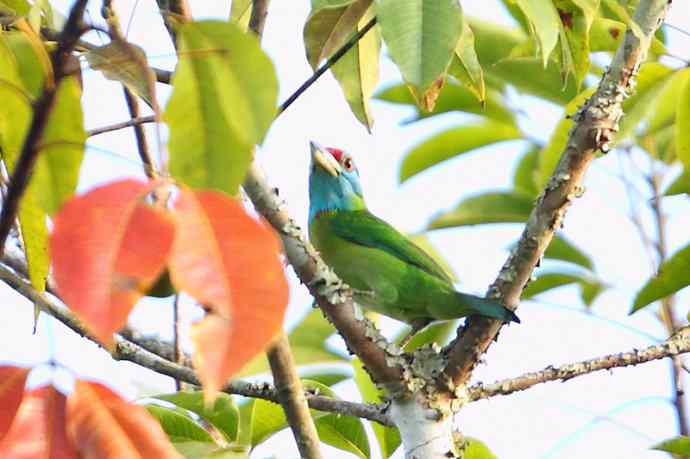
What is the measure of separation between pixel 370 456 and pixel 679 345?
2.25ft

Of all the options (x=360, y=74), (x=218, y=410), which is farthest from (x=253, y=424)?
Answer: (x=360, y=74)

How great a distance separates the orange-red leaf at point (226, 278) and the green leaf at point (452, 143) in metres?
2.85

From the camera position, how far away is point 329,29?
2117 millimetres

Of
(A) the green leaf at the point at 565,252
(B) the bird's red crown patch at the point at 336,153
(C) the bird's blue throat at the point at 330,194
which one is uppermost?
(B) the bird's red crown patch at the point at 336,153

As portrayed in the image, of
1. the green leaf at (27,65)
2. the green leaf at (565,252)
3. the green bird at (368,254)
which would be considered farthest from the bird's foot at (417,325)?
the green leaf at (27,65)

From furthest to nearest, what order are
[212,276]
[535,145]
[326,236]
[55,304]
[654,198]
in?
[326,236] < [535,145] < [654,198] < [55,304] < [212,276]

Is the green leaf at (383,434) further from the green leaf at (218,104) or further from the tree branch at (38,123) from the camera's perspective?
the tree branch at (38,123)

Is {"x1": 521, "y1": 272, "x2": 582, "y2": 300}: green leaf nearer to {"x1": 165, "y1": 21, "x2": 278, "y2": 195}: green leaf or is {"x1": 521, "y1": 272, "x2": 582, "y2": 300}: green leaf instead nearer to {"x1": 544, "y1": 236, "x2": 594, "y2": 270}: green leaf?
{"x1": 544, "y1": 236, "x2": 594, "y2": 270}: green leaf

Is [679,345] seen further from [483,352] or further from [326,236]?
[326,236]

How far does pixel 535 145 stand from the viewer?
416 centimetres

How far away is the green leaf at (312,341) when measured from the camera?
3.35m

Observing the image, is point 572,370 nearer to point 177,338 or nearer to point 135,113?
point 177,338

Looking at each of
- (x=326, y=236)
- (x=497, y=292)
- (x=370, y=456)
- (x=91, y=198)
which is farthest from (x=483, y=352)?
(x=326, y=236)

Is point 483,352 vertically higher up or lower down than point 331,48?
lower down
